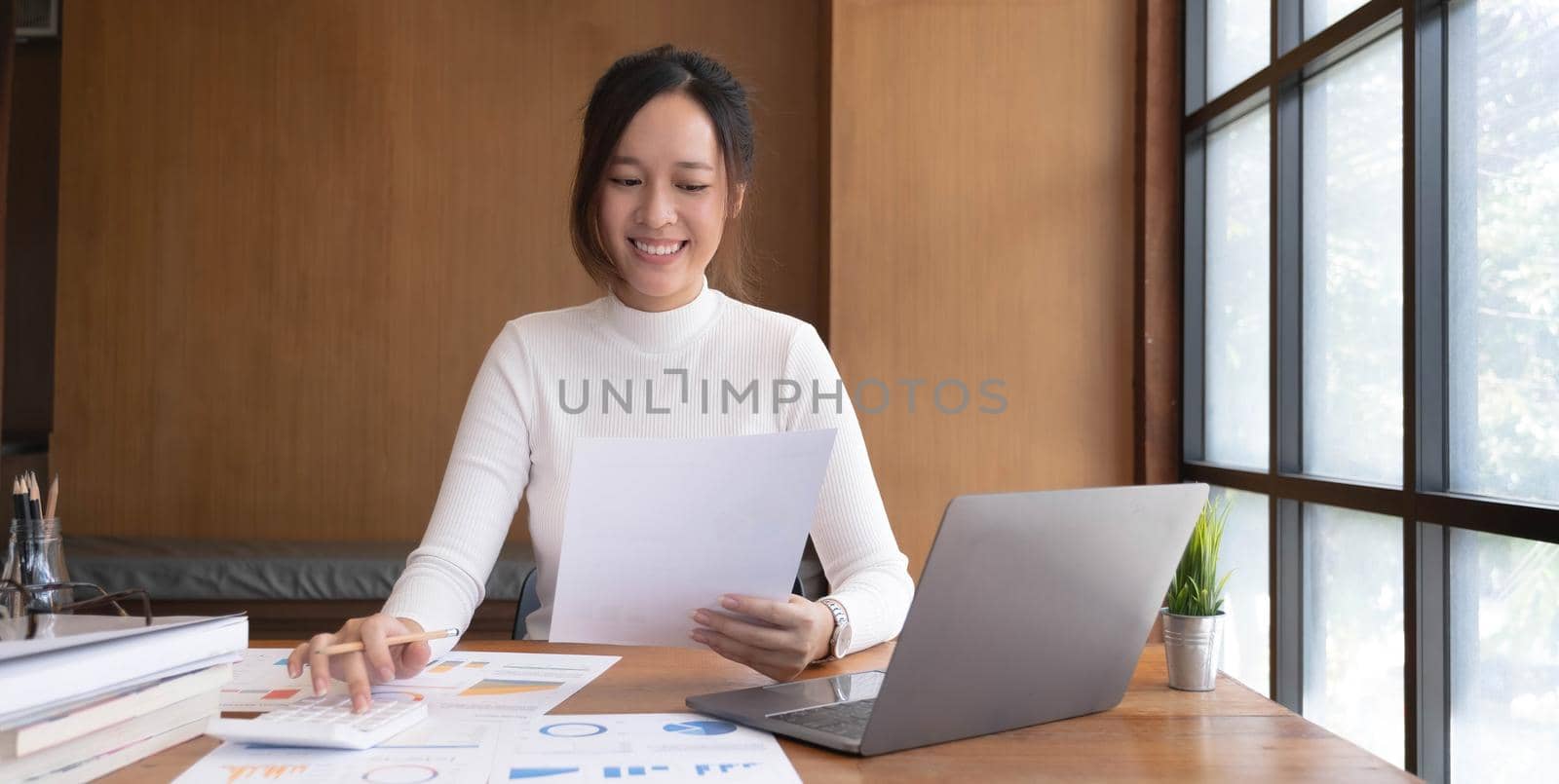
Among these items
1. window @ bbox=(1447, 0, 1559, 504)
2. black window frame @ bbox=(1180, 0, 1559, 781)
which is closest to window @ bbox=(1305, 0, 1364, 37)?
black window frame @ bbox=(1180, 0, 1559, 781)

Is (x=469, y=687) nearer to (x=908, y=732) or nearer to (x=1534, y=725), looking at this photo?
(x=908, y=732)

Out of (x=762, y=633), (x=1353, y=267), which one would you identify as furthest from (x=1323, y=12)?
(x=762, y=633)

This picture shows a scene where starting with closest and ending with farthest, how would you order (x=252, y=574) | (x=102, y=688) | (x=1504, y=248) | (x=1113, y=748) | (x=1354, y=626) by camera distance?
(x=102, y=688)
(x=1113, y=748)
(x=1504, y=248)
(x=1354, y=626)
(x=252, y=574)

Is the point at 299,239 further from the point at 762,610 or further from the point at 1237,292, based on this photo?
the point at 762,610

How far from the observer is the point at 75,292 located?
3.54 meters

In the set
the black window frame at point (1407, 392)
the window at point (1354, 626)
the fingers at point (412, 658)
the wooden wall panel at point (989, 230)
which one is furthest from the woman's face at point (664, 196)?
the wooden wall panel at point (989, 230)

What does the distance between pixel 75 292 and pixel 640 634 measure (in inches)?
125

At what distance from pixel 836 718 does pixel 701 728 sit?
0.36 feet

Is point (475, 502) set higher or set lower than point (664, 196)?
lower

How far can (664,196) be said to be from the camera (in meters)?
1.50

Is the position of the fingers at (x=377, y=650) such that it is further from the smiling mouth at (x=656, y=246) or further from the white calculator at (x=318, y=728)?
the smiling mouth at (x=656, y=246)

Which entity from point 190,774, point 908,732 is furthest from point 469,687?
point 908,732

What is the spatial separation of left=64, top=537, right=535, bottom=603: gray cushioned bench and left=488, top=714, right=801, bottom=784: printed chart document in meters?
1.97

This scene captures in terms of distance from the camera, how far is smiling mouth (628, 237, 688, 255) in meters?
1.54
